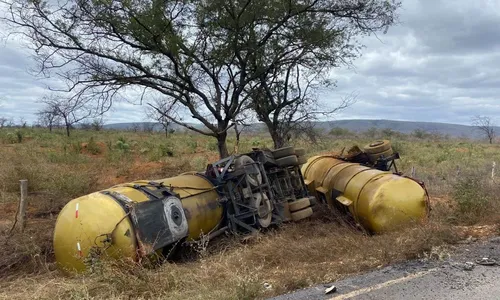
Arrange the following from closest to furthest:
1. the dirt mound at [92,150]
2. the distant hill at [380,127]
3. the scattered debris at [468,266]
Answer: the scattered debris at [468,266]
the distant hill at [380,127]
the dirt mound at [92,150]

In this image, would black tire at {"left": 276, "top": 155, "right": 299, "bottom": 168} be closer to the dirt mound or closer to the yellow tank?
the yellow tank

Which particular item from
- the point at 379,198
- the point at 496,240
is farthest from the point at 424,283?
the point at 379,198

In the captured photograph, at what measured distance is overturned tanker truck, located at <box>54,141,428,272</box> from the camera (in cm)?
638

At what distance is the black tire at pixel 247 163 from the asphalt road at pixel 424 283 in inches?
143

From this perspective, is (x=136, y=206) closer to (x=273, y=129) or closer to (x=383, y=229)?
(x=383, y=229)

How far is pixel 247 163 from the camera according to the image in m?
8.87

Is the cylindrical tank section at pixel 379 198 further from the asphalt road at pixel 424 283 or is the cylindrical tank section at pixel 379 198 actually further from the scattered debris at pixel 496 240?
the asphalt road at pixel 424 283

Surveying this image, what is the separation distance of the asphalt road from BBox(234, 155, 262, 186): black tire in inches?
143

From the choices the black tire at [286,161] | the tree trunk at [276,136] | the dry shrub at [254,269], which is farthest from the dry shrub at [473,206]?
A: the tree trunk at [276,136]

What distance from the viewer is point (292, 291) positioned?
5.04 meters

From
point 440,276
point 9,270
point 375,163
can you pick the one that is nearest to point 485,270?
point 440,276

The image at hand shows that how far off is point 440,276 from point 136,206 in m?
4.42

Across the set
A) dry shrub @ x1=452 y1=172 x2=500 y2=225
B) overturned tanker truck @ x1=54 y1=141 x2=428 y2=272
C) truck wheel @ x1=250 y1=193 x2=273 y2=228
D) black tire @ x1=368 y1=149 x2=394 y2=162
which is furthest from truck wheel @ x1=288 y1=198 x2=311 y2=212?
dry shrub @ x1=452 y1=172 x2=500 y2=225

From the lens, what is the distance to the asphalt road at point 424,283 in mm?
4793
